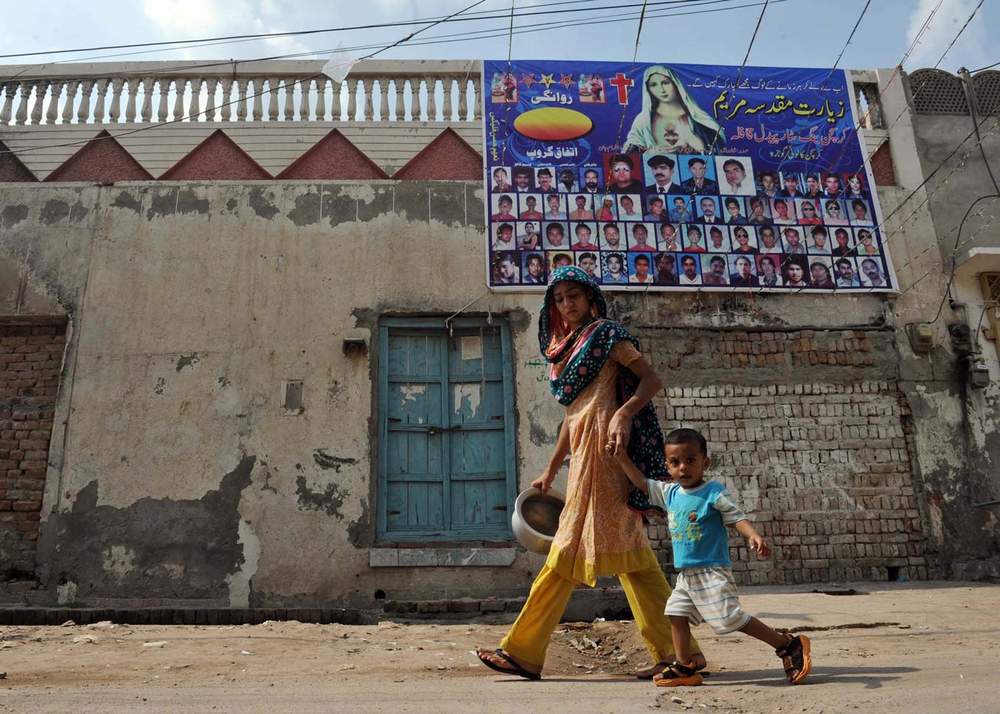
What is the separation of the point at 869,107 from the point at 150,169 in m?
7.21

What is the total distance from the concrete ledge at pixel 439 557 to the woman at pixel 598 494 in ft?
11.4

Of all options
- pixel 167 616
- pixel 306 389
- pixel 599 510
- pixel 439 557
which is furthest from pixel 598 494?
pixel 306 389

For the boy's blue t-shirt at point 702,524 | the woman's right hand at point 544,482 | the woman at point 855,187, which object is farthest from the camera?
the woman at point 855,187

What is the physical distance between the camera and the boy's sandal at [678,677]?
292 cm

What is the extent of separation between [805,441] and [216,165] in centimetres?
600

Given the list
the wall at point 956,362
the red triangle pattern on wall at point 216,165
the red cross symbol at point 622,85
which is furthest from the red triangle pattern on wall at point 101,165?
the wall at point 956,362

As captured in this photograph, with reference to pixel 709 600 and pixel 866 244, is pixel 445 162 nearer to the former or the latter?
pixel 866 244

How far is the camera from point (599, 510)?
3244mm

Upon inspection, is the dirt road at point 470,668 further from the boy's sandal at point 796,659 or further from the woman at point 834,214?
the woman at point 834,214

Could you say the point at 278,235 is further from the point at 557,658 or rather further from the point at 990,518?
the point at 990,518

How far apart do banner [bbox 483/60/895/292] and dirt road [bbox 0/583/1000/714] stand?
347cm

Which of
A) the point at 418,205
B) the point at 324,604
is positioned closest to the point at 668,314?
the point at 418,205

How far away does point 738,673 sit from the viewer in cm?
329

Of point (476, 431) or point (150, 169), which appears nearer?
point (476, 431)
